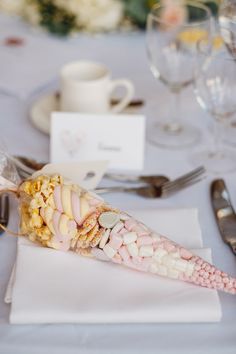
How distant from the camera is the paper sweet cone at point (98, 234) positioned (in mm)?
796

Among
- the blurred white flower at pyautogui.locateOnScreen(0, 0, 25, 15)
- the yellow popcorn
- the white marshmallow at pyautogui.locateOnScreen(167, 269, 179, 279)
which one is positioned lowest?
the white marshmallow at pyautogui.locateOnScreen(167, 269, 179, 279)

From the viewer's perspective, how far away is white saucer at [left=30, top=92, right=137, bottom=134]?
1.26m

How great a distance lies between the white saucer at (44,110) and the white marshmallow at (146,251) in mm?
490

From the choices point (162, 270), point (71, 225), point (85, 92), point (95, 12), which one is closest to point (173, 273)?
point (162, 270)

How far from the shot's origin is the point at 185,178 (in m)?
1.08

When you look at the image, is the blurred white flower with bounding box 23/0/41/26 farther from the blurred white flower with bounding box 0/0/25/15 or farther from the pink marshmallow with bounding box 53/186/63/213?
the pink marshmallow with bounding box 53/186/63/213

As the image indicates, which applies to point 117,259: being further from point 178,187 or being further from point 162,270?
point 178,187

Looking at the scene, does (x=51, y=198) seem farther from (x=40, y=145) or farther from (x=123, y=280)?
(x=40, y=145)

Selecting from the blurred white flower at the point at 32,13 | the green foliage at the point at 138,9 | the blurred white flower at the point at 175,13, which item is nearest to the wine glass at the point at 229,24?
the blurred white flower at the point at 175,13

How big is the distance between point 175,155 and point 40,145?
10.0 inches

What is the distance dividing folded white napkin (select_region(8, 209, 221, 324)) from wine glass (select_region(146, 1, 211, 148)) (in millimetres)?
431

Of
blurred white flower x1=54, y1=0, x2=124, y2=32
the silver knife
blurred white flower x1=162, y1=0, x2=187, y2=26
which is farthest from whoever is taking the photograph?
blurred white flower x1=54, y1=0, x2=124, y2=32

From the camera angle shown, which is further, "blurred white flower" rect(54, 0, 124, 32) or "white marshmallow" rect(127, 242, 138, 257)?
"blurred white flower" rect(54, 0, 124, 32)

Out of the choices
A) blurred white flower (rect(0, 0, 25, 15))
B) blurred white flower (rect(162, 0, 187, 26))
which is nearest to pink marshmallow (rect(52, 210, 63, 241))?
blurred white flower (rect(162, 0, 187, 26))
